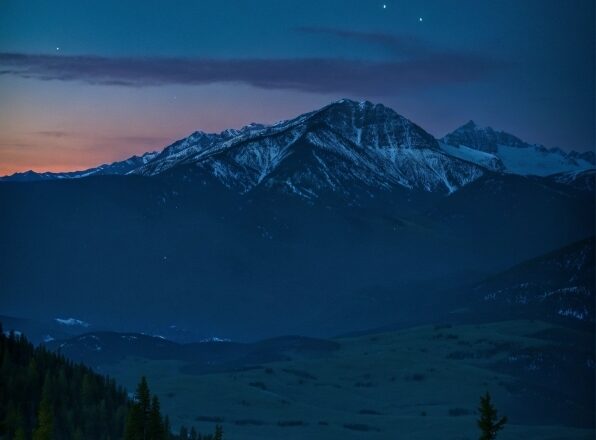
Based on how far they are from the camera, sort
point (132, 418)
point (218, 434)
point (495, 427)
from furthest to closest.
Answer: point (218, 434) < point (132, 418) < point (495, 427)

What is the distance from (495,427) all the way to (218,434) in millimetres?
70564

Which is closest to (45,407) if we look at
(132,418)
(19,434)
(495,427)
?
(19,434)

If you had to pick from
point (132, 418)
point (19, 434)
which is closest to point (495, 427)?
point (132, 418)

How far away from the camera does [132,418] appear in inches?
5930

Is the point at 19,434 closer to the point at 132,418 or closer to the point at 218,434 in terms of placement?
the point at 132,418

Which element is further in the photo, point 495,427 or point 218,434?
point 218,434

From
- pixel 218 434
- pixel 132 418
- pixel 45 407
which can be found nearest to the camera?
pixel 132 418

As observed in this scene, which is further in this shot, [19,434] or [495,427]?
[19,434]

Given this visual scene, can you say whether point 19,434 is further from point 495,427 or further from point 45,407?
point 495,427

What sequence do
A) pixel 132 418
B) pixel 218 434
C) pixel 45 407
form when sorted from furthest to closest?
pixel 218 434
pixel 45 407
pixel 132 418

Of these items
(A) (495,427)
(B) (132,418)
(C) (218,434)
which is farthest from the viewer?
(C) (218,434)

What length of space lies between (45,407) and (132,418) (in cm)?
1956

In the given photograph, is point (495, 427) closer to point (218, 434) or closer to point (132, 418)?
point (132, 418)

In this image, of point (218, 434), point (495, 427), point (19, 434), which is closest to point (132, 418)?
point (19, 434)
